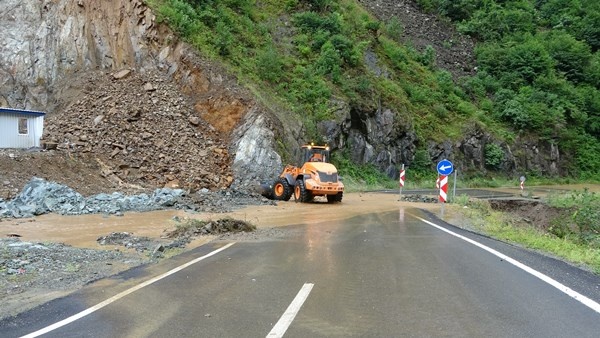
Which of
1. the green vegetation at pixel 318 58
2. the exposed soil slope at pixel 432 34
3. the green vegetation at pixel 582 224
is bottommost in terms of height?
the green vegetation at pixel 582 224

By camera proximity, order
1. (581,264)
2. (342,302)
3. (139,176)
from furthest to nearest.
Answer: (139,176)
(581,264)
(342,302)

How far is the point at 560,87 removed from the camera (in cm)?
5706

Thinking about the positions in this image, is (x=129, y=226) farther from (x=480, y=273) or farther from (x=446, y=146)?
(x=446, y=146)

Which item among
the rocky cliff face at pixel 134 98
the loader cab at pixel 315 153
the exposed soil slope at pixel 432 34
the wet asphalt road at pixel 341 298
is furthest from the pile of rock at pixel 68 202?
the exposed soil slope at pixel 432 34

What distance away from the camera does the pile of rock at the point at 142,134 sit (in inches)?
1022

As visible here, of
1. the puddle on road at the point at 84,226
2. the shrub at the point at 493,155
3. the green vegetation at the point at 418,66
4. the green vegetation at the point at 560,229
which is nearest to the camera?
the green vegetation at the point at 560,229

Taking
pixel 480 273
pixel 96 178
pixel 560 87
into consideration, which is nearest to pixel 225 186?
pixel 96 178

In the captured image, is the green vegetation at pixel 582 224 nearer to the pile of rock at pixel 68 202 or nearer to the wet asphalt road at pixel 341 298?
the wet asphalt road at pixel 341 298

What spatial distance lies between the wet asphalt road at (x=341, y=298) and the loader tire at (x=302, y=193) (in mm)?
12887

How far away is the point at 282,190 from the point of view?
2478 centimetres

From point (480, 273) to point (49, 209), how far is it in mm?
15502

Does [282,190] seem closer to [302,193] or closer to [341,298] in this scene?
[302,193]

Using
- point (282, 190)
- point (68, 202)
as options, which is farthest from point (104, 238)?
A: point (282, 190)

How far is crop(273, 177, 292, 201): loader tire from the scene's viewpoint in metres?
24.6
